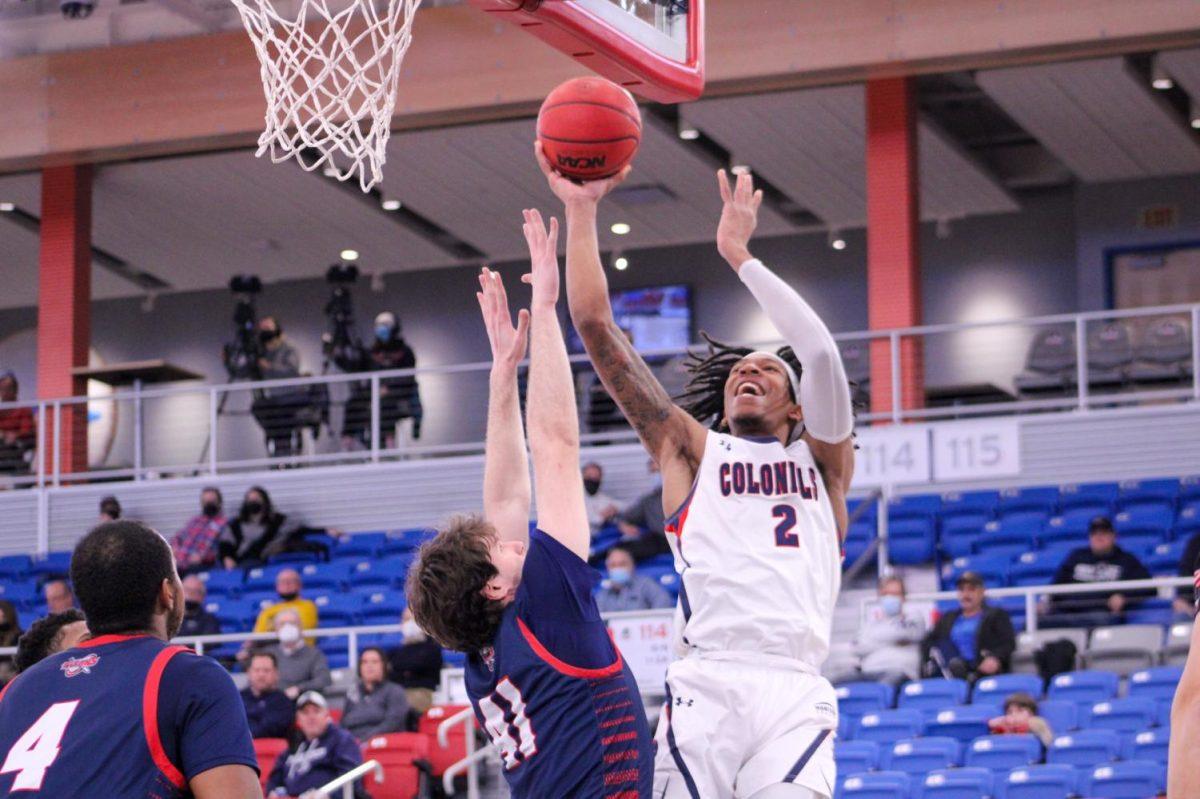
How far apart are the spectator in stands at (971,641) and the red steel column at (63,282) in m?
10.7

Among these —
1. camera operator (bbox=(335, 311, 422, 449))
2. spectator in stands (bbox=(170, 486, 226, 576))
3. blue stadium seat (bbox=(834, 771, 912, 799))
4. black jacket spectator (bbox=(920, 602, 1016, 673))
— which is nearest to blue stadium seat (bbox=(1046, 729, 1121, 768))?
blue stadium seat (bbox=(834, 771, 912, 799))

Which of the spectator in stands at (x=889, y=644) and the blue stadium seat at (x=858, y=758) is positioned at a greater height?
the spectator in stands at (x=889, y=644)

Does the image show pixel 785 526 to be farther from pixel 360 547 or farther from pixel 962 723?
pixel 360 547

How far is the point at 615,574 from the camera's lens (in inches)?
500

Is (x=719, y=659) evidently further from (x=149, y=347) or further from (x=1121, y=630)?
(x=149, y=347)

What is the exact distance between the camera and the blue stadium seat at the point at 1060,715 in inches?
412

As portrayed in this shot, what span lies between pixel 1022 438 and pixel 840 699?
191 inches

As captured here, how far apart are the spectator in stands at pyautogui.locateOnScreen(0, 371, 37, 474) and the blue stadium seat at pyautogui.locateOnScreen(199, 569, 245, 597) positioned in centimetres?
412

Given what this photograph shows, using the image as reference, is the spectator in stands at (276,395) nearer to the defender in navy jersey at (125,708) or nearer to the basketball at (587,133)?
the basketball at (587,133)

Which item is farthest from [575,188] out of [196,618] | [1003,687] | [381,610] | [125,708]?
[381,610]

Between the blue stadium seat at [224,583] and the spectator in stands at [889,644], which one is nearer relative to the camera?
the spectator in stands at [889,644]

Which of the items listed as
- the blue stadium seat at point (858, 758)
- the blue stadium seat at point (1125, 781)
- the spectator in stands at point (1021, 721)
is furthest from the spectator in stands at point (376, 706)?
the blue stadium seat at point (1125, 781)

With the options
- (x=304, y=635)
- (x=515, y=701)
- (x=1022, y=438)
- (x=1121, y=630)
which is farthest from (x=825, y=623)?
(x=1022, y=438)

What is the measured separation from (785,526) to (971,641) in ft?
23.7
